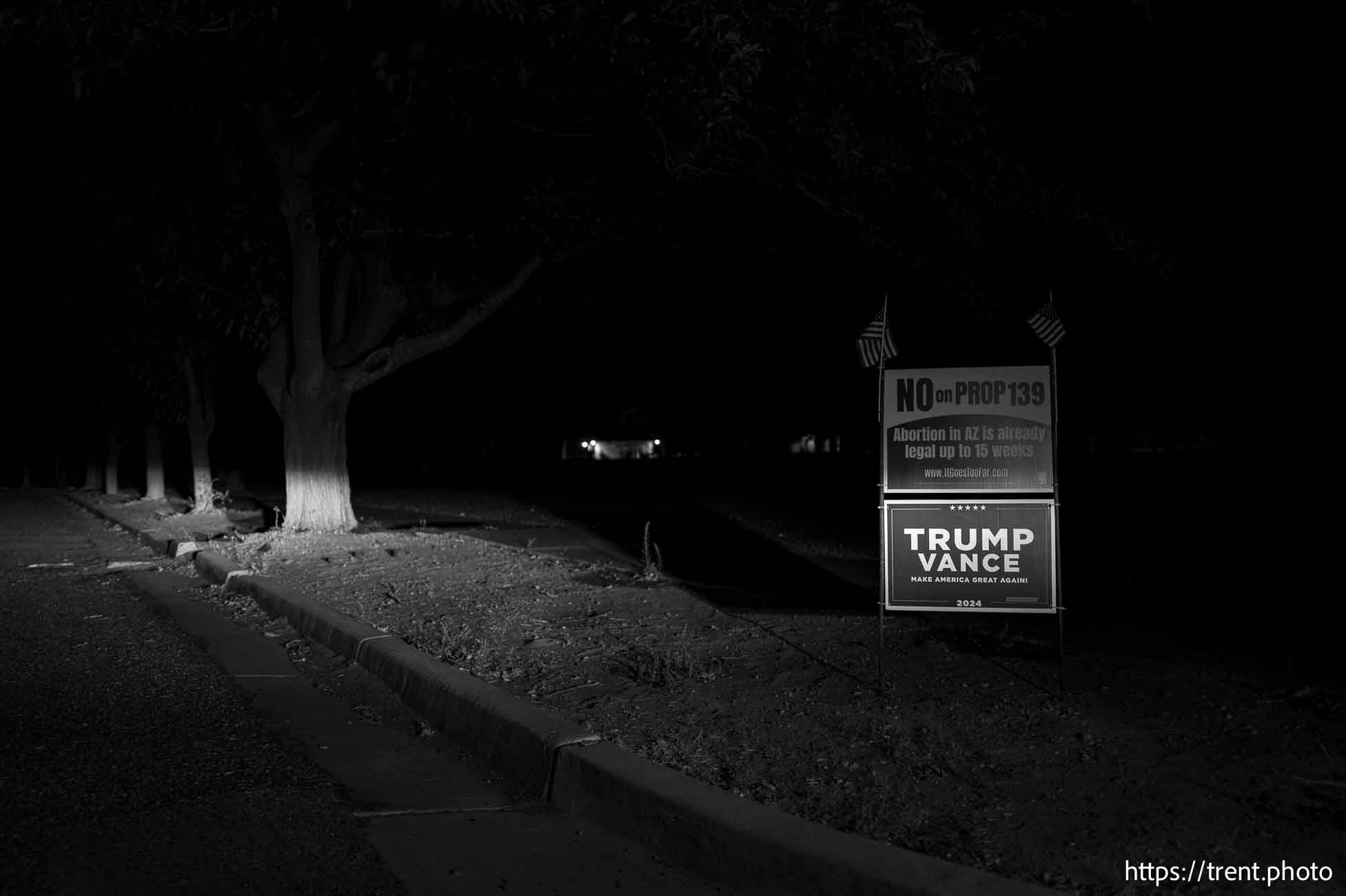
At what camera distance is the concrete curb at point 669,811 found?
390 centimetres

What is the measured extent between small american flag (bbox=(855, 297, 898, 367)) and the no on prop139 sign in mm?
881

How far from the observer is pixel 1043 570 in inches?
264

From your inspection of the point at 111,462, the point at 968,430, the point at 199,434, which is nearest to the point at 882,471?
the point at 968,430

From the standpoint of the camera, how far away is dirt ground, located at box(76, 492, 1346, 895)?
14.2ft

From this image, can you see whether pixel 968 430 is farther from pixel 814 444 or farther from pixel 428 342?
pixel 814 444

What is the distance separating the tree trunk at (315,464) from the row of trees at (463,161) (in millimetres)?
35

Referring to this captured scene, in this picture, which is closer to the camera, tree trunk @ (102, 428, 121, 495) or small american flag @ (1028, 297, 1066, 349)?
small american flag @ (1028, 297, 1066, 349)

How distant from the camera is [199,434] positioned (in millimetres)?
25375

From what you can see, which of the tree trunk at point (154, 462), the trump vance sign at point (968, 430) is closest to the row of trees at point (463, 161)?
the trump vance sign at point (968, 430)

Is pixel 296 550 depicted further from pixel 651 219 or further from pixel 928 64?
pixel 928 64

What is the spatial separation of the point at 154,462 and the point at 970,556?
27.3 m

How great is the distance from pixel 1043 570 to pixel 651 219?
431 inches

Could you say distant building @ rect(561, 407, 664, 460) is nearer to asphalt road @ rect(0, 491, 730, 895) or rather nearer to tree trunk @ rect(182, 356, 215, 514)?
tree trunk @ rect(182, 356, 215, 514)

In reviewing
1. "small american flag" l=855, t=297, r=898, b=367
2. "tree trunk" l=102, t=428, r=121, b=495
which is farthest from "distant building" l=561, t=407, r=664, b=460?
"small american flag" l=855, t=297, r=898, b=367
